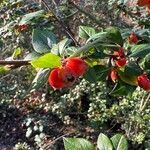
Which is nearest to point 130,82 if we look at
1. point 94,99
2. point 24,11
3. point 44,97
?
point 24,11

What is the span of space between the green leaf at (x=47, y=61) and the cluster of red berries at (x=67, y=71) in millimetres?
16

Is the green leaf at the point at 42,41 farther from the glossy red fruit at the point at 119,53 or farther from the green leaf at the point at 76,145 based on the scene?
the green leaf at the point at 76,145

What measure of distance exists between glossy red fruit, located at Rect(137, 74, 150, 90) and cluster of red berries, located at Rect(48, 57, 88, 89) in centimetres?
25

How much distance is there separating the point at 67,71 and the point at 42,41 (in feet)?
1.15

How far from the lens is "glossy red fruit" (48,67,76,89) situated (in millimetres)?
1080

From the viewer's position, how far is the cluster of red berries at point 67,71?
3.51ft

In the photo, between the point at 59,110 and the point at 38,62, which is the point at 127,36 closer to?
the point at 38,62

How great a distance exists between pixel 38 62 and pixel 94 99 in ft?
8.73

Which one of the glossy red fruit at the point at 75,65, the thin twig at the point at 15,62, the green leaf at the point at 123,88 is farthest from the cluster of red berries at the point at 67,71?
the green leaf at the point at 123,88

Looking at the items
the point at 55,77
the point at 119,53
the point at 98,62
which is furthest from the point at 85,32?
the point at 55,77

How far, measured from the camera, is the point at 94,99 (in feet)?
12.2

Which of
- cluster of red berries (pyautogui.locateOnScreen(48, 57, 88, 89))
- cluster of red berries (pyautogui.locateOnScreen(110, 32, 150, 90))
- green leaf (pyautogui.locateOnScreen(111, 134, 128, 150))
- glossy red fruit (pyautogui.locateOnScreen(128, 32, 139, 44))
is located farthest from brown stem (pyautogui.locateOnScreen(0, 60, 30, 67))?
glossy red fruit (pyautogui.locateOnScreen(128, 32, 139, 44))

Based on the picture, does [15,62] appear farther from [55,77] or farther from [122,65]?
[122,65]

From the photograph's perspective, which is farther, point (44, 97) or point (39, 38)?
point (44, 97)
